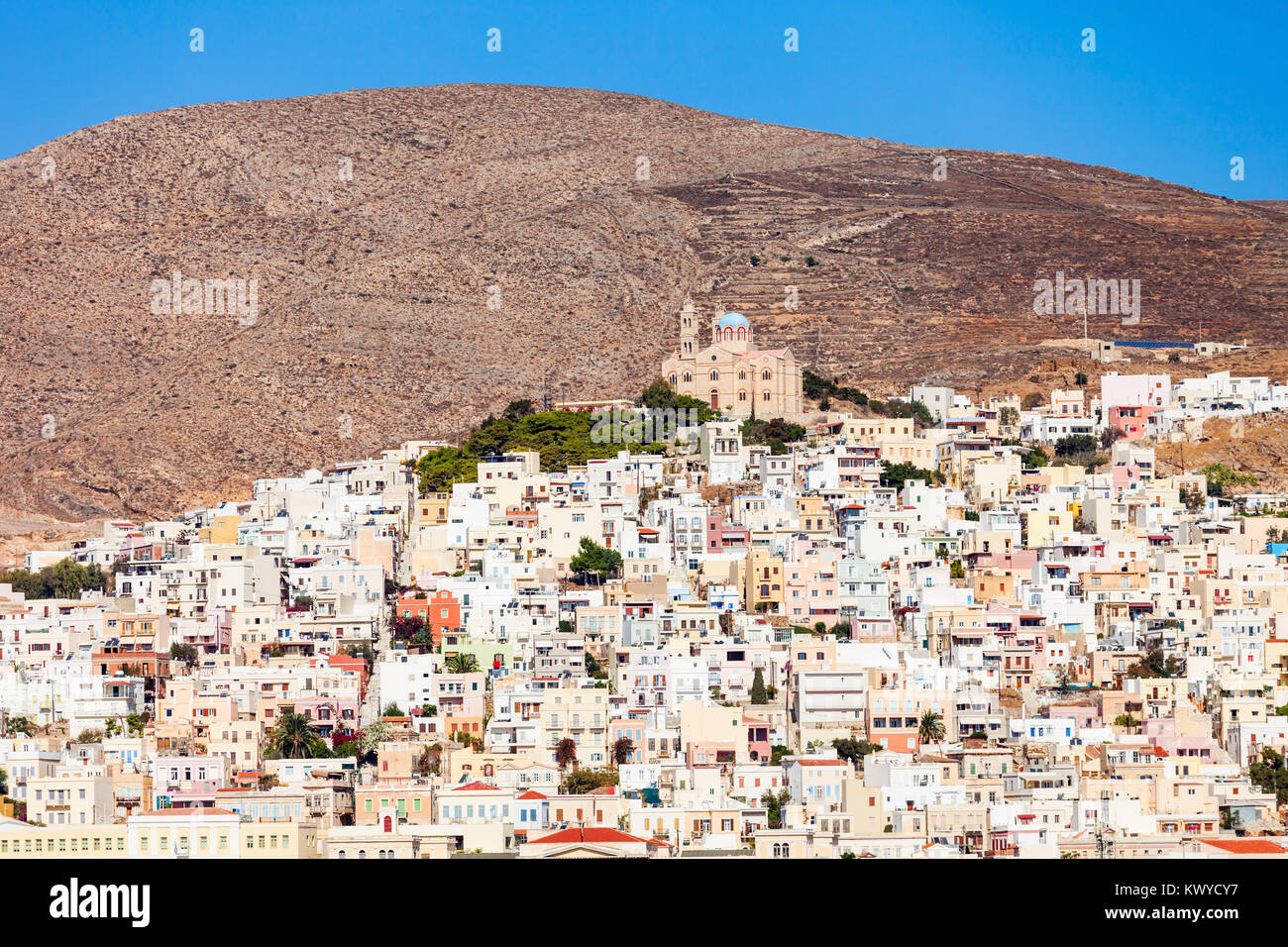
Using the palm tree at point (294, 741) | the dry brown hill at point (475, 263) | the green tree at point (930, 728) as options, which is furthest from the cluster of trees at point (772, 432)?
the palm tree at point (294, 741)

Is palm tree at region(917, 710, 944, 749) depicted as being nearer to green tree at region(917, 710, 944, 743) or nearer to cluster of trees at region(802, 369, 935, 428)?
green tree at region(917, 710, 944, 743)

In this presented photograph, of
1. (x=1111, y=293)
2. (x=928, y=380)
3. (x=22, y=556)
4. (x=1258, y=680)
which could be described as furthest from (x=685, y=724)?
(x=1111, y=293)

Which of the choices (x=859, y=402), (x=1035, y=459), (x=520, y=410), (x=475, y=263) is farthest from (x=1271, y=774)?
(x=475, y=263)

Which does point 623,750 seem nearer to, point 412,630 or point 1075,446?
point 412,630

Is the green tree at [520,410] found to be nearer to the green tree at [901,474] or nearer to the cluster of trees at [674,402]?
the cluster of trees at [674,402]

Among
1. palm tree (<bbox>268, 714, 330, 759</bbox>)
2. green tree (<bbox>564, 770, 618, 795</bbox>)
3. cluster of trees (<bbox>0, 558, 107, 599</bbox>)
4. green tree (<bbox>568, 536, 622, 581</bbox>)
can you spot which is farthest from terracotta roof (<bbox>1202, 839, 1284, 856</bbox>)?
cluster of trees (<bbox>0, 558, 107, 599</bbox>)
